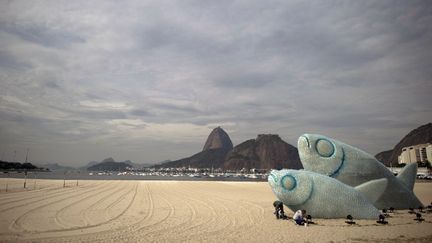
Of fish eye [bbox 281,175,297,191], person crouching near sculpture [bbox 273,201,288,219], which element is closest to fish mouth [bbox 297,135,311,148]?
fish eye [bbox 281,175,297,191]

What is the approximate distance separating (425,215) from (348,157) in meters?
5.53

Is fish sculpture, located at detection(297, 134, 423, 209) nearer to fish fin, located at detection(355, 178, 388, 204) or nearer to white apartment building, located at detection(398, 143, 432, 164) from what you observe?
fish fin, located at detection(355, 178, 388, 204)

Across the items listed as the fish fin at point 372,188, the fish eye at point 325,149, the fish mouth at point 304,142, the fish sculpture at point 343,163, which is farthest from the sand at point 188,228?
the fish mouth at point 304,142

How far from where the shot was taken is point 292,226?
1371 centimetres

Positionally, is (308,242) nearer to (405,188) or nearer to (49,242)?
(49,242)

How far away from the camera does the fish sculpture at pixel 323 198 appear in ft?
49.6

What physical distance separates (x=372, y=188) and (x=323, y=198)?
3.96m

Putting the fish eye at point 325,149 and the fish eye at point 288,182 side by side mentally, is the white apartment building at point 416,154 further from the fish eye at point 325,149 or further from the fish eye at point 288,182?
the fish eye at point 288,182

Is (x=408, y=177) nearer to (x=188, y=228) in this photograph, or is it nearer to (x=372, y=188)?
(x=372, y=188)

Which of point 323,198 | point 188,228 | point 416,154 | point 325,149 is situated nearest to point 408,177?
point 325,149

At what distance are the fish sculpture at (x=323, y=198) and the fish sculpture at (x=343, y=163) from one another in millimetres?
1851

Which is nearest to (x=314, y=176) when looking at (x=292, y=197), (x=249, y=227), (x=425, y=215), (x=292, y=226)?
(x=292, y=197)

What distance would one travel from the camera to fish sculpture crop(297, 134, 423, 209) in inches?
679

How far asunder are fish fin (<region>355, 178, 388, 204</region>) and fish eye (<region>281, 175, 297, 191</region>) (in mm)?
4358
